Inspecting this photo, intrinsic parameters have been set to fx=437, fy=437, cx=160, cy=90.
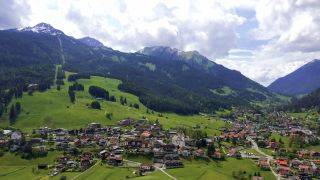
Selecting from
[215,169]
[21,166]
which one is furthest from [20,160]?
[215,169]

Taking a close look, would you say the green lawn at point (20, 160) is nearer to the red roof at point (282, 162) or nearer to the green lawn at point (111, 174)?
the green lawn at point (111, 174)

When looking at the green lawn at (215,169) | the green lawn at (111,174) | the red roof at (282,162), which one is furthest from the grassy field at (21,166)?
the red roof at (282,162)

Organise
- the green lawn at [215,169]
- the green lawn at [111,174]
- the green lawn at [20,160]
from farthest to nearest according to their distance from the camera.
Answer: the green lawn at [20,160], the green lawn at [215,169], the green lawn at [111,174]

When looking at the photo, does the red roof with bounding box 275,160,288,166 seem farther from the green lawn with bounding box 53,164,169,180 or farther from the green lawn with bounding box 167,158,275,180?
the green lawn with bounding box 53,164,169,180

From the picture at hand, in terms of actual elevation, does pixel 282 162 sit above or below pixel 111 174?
above

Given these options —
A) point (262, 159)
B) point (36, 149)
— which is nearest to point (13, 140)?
point (36, 149)

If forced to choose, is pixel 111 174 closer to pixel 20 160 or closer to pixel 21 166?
pixel 21 166

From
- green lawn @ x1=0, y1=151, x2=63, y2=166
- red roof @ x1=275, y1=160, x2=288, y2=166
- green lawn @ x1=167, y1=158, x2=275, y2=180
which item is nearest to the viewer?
green lawn @ x1=167, y1=158, x2=275, y2=180

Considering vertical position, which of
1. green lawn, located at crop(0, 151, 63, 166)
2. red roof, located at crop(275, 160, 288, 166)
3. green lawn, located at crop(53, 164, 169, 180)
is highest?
green lawn, located at crop(0, 151, 63, 166)

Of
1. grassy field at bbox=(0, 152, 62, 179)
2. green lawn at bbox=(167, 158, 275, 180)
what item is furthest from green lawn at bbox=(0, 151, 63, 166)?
green lawn at bbox=(167, 158, 275, 180)
